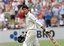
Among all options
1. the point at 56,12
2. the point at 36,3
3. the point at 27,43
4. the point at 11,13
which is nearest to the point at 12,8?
the point at 11,13

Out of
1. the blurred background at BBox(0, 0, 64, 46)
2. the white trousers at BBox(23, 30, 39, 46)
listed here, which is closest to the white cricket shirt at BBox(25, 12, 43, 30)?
the white trousers at BBox(23, 30, 39, 46)

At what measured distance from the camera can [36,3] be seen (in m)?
18.3

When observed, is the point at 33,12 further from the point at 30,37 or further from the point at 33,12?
the point at 30,37

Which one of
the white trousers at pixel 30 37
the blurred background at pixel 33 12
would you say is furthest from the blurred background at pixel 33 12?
the white trousers at pixel 30 37

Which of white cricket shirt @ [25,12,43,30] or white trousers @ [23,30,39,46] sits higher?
white cricket shirt @ [25,12,43,30]

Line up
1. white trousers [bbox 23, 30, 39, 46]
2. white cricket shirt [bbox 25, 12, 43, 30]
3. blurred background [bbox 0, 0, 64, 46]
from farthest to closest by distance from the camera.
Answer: blurred background [bbox 0, 0, 64, 46] < white trousers [bbox 23, 30, 39, 46] < white cricket shirt [bbox 25, 12, 43, 30]

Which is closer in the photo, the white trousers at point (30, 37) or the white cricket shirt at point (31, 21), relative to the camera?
the white cricket shirt at point (31, 21)

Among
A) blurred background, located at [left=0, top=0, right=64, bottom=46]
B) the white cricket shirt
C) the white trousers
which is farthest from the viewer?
blurred background, located at [left=0, top=0, right=64, bottom=46]

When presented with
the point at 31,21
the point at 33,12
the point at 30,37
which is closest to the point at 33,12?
the point at 33,12

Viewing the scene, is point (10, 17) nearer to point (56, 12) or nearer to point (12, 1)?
point (12, 1)

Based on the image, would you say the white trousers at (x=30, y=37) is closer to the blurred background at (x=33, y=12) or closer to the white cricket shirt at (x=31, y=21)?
the white cricket shirt at (x=31, y=21)

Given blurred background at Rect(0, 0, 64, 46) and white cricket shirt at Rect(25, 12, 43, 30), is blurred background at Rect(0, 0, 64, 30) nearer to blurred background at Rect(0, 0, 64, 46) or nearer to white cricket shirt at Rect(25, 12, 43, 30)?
blurred background at Rect(0, 0, 64, 46)

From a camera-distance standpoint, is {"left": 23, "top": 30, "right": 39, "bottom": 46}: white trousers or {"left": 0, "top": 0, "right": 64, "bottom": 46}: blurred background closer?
{"left": 23, "top": 30, "right": 39, "bottom": 46}: white trousers

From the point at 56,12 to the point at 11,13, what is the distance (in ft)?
9.36
